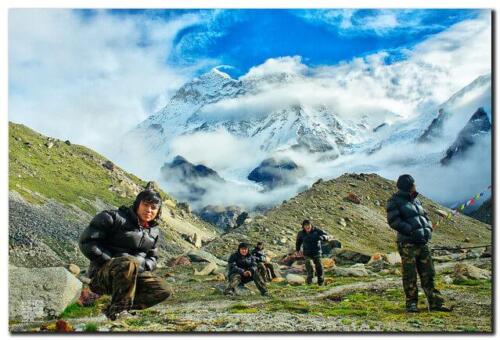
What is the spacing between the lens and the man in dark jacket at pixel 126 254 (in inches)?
364

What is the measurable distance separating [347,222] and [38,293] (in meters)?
36.4

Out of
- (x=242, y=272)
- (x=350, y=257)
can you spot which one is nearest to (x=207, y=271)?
(x=350, y=257)

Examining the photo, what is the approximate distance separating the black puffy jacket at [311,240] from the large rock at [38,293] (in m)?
8.36

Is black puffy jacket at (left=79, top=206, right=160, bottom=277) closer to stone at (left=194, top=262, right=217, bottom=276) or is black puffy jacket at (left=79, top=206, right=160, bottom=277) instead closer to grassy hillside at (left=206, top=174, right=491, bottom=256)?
stone at (left=194, top=262, right=217, bottom=276)

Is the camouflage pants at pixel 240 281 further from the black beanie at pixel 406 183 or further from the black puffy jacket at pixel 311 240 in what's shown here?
the black beanie at pixel 406 183

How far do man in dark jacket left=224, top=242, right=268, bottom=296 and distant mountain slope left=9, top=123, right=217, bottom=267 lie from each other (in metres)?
24.1

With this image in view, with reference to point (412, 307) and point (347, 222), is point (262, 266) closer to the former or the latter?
point (412, 307)

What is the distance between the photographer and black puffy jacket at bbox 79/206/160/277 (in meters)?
9.23

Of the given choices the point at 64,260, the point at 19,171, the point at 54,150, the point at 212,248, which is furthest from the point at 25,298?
the point at 54,150

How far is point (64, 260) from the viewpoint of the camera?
43.7m

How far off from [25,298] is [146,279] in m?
4.51

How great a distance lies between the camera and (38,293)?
507 inches

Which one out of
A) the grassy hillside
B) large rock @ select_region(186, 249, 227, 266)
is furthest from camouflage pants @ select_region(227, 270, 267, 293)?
the grassy hillside

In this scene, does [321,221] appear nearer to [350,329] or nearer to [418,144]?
[350,329]
